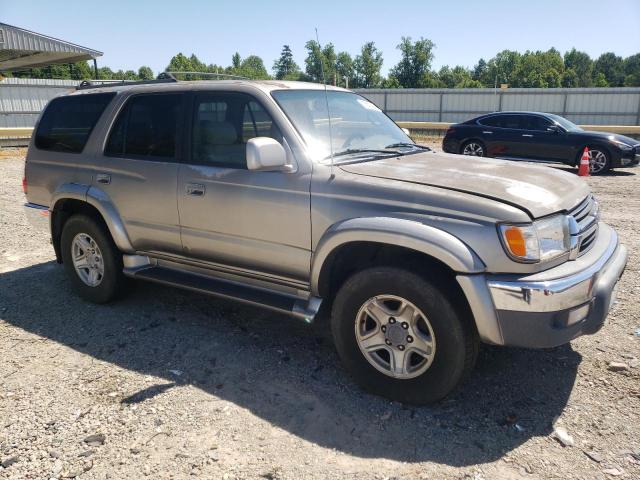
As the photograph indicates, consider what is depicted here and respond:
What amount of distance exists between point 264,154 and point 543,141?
11381 millimetres

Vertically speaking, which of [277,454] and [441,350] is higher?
[441,350]

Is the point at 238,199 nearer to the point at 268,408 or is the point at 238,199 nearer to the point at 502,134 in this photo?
the point at 268,408

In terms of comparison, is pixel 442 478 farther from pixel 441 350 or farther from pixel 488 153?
pixel 488 153

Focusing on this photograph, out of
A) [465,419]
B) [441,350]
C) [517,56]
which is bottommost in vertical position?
[465,419]

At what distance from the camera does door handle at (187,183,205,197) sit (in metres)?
3.89

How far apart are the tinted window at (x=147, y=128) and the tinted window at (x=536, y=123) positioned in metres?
11.1

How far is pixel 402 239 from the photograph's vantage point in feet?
9.73

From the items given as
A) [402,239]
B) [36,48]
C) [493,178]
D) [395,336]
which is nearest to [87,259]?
[395,336]

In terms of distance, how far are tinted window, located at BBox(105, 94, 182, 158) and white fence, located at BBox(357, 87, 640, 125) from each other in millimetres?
26096

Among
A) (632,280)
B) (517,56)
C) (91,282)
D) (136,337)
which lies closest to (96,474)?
(136,337)

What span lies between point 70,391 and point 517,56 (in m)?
126

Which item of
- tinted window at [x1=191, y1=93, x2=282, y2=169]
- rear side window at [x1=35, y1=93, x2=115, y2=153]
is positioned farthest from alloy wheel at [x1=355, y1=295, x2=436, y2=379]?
rear side window at [x1=35, y1=93, x2=115, y2=153]

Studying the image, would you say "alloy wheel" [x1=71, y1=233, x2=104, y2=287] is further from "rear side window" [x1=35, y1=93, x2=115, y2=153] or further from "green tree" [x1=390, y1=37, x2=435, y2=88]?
"green tree" [x1=390, y1=37, x2=435, y2=88]

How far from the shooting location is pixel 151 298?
16.6ft
